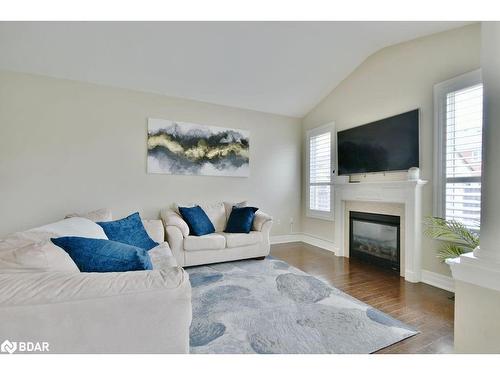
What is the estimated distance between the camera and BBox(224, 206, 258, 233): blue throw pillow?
3.66m

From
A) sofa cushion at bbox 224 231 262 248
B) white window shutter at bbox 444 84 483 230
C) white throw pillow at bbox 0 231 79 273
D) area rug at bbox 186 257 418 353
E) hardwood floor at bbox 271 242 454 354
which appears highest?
white window shutter at bbox 444 84 483 230

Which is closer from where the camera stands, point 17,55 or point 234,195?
point 17,55

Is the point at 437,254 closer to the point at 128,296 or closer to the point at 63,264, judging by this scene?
the point at 128,296

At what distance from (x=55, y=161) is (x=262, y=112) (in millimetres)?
3490

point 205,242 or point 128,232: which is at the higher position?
point 128,232

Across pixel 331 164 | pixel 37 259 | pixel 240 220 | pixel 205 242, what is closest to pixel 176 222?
pixel 205 242

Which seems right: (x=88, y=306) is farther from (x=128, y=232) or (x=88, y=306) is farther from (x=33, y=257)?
(x=128, y=232)

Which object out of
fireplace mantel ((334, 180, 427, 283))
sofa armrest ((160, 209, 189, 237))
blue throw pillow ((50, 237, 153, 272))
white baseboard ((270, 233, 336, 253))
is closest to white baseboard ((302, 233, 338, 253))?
white baseboard ((270, 233, 336, 253))

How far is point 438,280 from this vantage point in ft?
9.01

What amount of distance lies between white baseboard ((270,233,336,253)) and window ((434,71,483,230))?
75.6 inches

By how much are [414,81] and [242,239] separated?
3119 millimetres

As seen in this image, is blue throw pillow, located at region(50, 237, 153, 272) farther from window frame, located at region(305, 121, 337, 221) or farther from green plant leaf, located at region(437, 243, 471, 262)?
window frame, located at region(305, 121, 337, 221)

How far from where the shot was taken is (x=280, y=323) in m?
1.95
